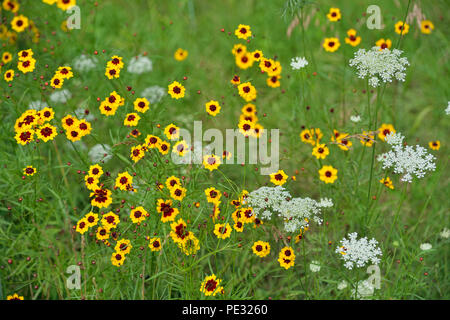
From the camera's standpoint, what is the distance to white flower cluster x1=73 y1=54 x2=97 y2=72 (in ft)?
12.0

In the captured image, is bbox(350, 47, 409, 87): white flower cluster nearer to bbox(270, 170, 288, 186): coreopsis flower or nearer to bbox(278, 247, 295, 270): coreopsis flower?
bbox(270, 170, 288, 186): coreopsis flower

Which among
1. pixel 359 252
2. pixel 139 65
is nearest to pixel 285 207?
pixel 359 252

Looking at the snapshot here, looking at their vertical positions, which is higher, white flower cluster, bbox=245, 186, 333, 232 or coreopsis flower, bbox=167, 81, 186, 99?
coreopsis flower, bbox=167, 81, 186, 99

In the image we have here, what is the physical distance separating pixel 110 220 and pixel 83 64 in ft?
5.44

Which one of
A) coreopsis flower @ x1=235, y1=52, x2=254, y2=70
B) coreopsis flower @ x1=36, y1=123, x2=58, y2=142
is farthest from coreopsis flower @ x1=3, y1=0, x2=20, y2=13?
coreopsis flower @ x1=235, y1=52, x2=254, y2=70

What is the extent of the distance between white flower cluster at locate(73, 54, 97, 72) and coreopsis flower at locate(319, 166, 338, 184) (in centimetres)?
198

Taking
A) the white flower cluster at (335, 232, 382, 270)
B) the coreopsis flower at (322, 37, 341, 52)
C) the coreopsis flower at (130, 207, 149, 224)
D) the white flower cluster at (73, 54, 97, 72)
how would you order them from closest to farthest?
the white flower cluster at (335, 232, 382, 270)
the coreopsis flower at (130, 207, 149, 224)
the coreopsis flower at (322, 37, 341, 52)
the white flower cluster at (73, 54, 97, 72)

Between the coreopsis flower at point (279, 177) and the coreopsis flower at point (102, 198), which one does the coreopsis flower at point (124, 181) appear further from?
the coreopsis flower at point (279, 177)

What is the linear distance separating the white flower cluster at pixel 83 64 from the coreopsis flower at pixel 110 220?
160 centimetres

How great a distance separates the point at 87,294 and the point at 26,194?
761 mm

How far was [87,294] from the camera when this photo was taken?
8.55ft

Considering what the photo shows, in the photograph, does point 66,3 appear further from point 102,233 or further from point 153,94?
point 102,233
